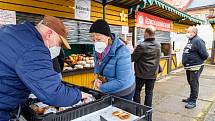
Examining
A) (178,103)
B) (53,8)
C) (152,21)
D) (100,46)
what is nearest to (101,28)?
(100,46)

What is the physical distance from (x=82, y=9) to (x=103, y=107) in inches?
151

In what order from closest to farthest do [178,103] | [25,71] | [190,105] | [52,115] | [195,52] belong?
Answer: [25,71]
[52,115]
[195,52]
[190,105]
[178,103]

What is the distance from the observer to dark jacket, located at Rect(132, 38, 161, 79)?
450 cm

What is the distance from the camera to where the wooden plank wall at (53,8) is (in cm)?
415

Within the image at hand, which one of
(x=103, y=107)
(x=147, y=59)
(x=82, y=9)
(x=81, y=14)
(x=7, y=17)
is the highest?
(x=82, y=9)

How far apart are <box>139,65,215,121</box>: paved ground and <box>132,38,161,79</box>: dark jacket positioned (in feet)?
3.79

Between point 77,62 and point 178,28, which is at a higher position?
point 178,28

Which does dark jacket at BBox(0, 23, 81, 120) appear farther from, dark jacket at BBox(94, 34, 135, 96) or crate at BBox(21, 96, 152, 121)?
dark jacket at BBox(94, 34, 135, 96)

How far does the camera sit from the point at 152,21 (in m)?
8.75

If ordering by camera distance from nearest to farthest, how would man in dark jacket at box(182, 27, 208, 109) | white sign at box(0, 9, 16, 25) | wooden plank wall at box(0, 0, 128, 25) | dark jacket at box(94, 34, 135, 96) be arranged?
1. dark jacket at box(94, 34, 135, 96)
2. white sign at box(0, 9, 16, 25)
3. wooden plank wall at box(0, 0, 128, 25)
4. man in dark jacket at box(182, 27, 208, 109)

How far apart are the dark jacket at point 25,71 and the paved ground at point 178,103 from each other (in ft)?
12.6

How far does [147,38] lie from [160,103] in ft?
8.08

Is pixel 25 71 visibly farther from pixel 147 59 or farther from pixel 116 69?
pixel 147 59

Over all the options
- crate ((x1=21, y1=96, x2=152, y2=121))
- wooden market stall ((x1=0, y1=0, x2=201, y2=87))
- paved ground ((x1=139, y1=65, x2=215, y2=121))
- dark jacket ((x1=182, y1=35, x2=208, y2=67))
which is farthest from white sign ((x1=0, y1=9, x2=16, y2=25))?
dark jacket ((x1=182, y1=35, x2=208, y2=67))
